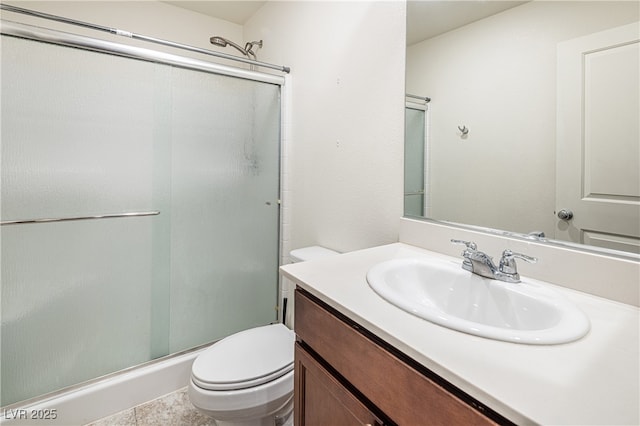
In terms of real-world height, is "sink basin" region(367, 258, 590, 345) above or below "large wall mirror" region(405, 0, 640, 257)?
below

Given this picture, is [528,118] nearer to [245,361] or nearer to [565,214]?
[565,214]

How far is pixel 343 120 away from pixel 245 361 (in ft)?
3.78

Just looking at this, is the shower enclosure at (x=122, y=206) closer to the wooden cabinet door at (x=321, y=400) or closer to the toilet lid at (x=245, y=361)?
the toilet lid at (x=245, y=361)

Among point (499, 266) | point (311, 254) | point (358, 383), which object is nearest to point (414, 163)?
point (499, 266)

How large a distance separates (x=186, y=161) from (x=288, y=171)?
599mm

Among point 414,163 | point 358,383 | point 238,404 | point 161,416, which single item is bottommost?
point 161,416

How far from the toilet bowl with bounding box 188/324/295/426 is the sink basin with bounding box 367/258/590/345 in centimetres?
63

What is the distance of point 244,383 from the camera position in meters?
1.12

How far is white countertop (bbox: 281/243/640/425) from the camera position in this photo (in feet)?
1.32

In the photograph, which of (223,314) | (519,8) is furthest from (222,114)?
(519,8)

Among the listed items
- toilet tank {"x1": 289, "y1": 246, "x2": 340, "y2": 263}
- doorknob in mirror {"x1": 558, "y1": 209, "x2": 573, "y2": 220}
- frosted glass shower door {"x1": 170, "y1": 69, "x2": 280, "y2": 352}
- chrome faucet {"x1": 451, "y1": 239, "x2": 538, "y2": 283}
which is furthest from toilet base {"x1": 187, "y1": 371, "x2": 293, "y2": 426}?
doorknob in mirror {"x1": 558, "y1": 209, "x2": 573, "y2": 220}

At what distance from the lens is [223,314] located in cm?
181

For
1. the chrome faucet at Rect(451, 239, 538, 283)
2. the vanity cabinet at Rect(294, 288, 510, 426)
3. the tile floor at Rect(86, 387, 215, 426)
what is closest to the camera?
the vanity cabinet at Rect(294, 288, 510, 426)

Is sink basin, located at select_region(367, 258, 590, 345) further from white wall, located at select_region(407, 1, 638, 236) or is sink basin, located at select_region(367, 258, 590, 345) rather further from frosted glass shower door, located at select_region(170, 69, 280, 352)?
frosted glass shower door, located at select_region(170, 69, 280, 352)
